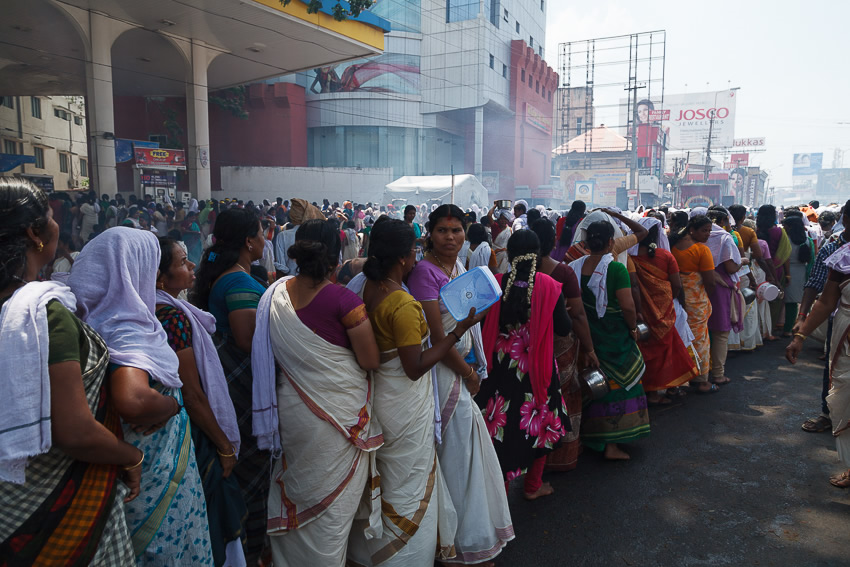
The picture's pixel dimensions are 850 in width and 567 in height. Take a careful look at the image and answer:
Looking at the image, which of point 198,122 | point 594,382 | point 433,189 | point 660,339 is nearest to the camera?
point 594,382

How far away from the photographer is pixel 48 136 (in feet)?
91.6

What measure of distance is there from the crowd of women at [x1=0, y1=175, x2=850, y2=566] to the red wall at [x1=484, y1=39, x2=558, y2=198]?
3437cm

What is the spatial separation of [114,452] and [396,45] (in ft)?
111

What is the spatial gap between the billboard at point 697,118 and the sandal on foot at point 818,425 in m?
69.0

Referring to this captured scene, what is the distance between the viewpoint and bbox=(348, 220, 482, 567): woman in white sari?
2.42 meters

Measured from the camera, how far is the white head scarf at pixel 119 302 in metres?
1.71

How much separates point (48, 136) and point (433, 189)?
2088 cm

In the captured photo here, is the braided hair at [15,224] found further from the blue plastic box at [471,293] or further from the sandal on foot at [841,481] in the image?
the sandal on foot at [841,481]

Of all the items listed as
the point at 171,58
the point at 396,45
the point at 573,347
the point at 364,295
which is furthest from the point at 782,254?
the point at 396,45

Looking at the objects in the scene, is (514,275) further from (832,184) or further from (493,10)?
(832,184)

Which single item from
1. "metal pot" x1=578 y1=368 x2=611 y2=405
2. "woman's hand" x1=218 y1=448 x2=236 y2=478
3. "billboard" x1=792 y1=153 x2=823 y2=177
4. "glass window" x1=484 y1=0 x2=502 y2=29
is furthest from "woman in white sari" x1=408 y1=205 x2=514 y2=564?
"billboard" x1=792 y1=153 x2=823 y2=177

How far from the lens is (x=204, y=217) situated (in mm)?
14891

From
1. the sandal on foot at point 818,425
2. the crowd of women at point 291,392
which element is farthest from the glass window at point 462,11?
the sandal on foot at point 818,425

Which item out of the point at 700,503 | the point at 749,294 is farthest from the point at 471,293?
the point at 749,294
